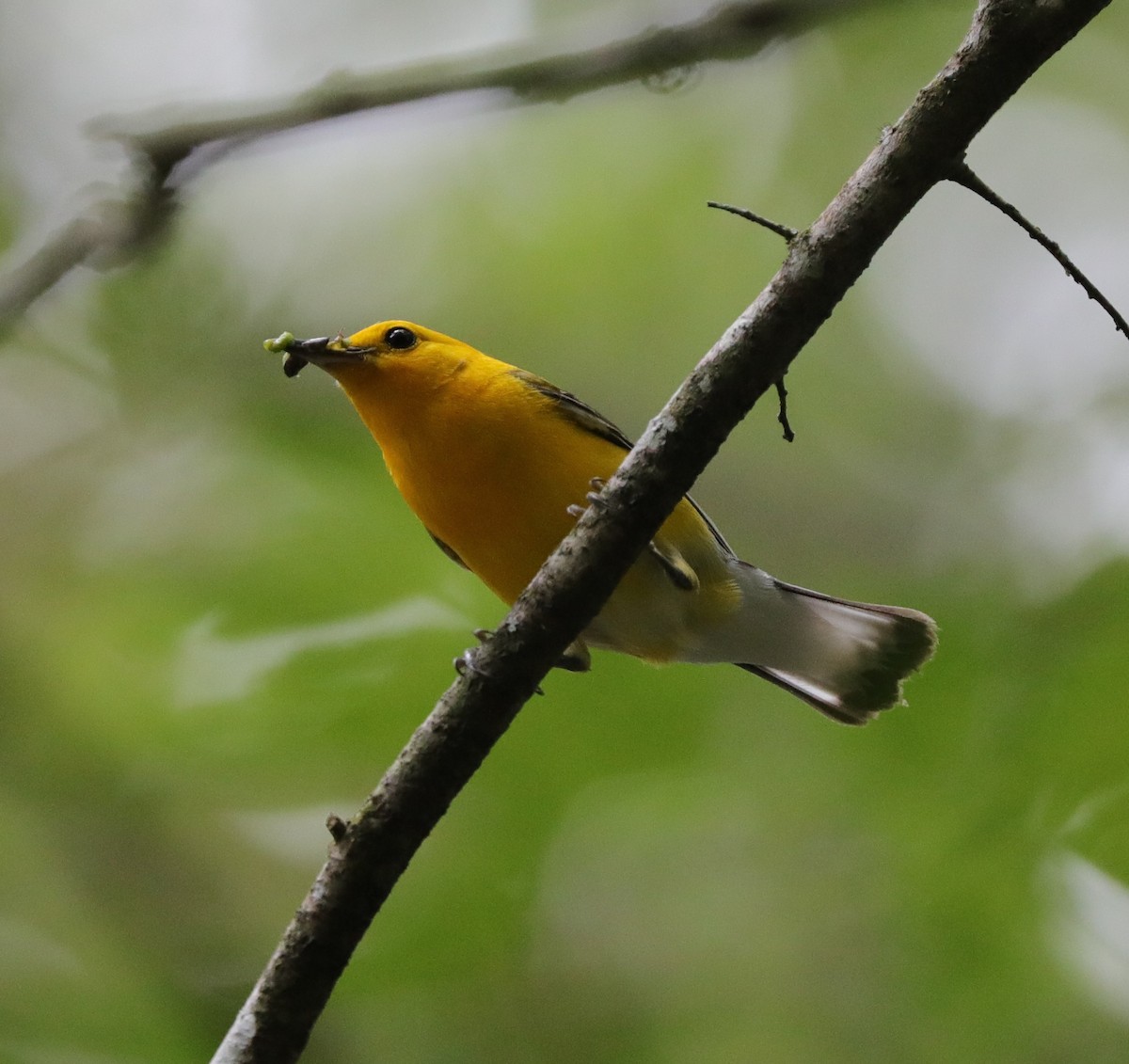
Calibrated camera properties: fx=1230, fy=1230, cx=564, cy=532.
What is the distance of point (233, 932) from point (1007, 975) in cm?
306

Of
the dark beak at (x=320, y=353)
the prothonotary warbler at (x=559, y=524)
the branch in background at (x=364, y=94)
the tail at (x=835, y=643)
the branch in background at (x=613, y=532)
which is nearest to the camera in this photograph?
the branch in background at (x=613, y=532)

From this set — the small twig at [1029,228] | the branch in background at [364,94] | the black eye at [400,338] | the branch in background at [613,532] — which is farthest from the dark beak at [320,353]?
the small twig at [1029,228]

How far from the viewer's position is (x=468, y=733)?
3359 millimetres

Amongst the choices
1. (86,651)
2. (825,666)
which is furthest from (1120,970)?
(86,651)

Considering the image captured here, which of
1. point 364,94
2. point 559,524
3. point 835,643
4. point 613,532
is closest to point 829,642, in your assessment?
point 835,643

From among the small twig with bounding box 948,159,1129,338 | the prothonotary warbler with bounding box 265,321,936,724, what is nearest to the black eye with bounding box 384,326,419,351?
the prothonotary warbler with bounding box 265,321,936,724

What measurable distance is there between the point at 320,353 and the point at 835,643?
8.33 feet

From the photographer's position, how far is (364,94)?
152 inches

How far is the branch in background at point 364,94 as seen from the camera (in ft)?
12.7

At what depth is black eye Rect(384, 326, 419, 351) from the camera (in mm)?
5184

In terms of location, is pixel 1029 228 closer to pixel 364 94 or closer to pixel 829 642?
pixel 364 94

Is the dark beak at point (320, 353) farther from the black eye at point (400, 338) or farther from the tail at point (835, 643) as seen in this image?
the tail at point (835, 643)

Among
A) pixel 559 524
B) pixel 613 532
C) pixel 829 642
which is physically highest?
pixel 829 642

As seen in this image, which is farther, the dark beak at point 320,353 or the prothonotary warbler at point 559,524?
the dark beak at point 320,353
